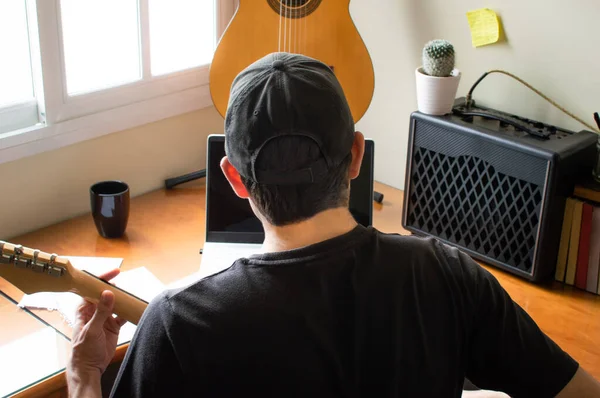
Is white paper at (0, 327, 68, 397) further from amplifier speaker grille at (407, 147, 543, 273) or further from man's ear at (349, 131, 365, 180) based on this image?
amplifier speaker grille at (407, 147, 543, 273)

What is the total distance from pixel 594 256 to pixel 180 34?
1199mm

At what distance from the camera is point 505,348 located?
882 millimetres

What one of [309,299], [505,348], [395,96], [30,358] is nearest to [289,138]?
[309,299]

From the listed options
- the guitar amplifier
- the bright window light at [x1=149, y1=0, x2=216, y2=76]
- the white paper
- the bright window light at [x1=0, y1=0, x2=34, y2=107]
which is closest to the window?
the bright window light at [x1=0, y1=0, x2=34, y2=107]

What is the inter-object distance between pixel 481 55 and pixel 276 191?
118 centimetres

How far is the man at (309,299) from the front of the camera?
0.78m

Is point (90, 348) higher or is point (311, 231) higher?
point (311, 231)

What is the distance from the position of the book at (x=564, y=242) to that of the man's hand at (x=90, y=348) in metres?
1.00

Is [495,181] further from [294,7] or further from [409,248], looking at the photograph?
[409,248]

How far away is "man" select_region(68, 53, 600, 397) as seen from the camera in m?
0.78

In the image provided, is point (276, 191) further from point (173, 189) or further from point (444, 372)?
point (173, 189)

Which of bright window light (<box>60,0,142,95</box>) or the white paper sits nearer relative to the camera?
the white paper

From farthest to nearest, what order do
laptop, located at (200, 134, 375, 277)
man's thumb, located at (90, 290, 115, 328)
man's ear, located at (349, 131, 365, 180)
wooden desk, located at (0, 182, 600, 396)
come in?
laptop, located at (200, 134, 375, 277) → wooden desk, located at (0, 182, 600, 396) → man's thumb, located at (90, 290, 115, 328) → man's ear, located at (349, 131, 365, 180)

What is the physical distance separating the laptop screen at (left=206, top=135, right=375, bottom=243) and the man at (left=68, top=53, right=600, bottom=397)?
2.19 feet
